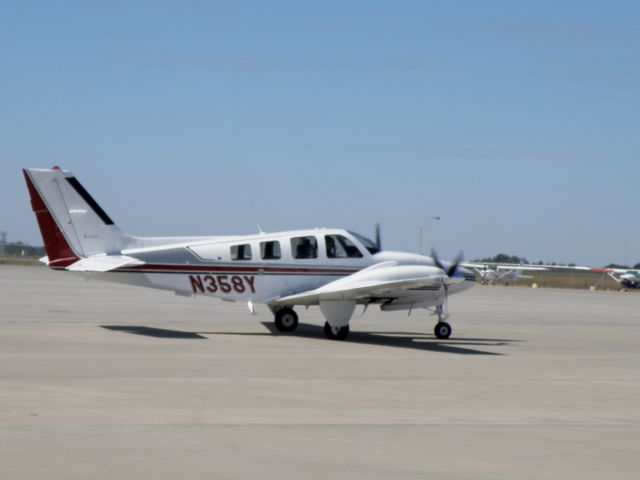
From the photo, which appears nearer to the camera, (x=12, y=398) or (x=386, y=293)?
(x=12, y=398)

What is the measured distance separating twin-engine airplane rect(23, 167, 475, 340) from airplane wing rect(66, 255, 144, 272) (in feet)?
0.07

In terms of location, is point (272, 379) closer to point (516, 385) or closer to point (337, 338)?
point (516, 385)

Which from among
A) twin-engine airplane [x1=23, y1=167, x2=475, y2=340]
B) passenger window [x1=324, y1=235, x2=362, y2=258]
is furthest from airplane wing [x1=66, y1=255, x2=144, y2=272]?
passenger window [x1=324, y1=235, x2=362, y2=258]

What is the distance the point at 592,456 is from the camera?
9.40 meters

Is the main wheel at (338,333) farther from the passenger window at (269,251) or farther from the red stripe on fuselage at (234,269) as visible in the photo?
the passenger window at (269,251)

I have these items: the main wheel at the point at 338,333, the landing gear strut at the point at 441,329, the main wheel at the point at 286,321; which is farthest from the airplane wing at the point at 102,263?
the landing gear strut at the point at 441,329

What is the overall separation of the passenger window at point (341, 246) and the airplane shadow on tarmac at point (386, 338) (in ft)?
6.48

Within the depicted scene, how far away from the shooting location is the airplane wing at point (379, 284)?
2108cm

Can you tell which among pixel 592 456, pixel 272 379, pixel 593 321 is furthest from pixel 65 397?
pixel 593 321

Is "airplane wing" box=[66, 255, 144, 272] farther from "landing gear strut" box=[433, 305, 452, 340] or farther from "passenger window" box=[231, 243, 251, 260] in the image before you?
"landing gear strut" box=[433, 305, 452, 340]

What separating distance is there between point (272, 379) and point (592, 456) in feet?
20.5

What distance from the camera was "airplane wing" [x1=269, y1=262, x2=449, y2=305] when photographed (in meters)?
21.1

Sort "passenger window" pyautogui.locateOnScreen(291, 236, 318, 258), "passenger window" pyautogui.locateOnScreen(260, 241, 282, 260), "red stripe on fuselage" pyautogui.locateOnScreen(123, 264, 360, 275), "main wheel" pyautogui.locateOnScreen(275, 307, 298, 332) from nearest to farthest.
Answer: "red stripe on fuselage" pyautogui.locateOnScreen(123, 264, 360, 275) → "passenger window" pyautogui.locateOnScreen(260, 241, 282, 260) → "passenger window" pyautogui.locateOnScreen(291, 236, 318, 258) → "main wheel" pyautogui.locateOnScreen(275, 307, 298, 332)

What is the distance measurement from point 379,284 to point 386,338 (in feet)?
8.86
